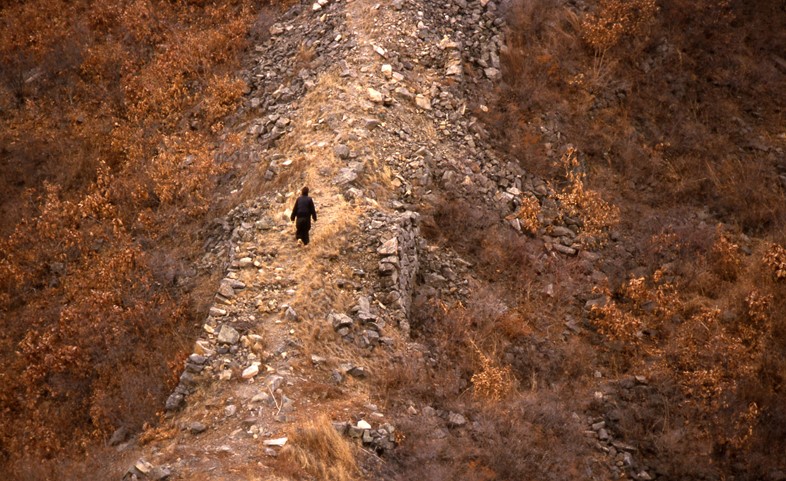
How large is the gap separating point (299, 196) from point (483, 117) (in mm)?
4161

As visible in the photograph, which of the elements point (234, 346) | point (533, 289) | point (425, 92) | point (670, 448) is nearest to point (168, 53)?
point (425, 92)

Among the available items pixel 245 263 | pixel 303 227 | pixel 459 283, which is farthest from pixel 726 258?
pixel 245 263

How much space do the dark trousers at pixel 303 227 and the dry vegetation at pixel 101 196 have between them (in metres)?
2.00

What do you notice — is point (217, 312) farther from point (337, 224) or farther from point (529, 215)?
point (529, 215)

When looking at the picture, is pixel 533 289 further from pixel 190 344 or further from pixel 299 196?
pixel 190 344

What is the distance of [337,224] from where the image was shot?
34.9ft

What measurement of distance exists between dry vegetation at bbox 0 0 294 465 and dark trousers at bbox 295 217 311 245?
2.00 metres

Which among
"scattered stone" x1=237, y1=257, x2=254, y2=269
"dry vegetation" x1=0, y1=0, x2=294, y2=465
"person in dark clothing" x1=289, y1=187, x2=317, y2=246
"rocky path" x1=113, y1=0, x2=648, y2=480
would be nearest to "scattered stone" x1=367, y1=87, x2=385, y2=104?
"rocky path" x1=113, y1=0, x2=648, y2=480

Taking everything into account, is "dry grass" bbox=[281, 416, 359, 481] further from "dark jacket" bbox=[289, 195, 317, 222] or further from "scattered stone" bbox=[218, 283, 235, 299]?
"dark jacket" bbox=[289, 195, 317, 222]

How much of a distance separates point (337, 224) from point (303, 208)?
689 millimetres

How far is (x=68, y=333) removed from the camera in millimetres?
10562

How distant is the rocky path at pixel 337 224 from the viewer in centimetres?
864

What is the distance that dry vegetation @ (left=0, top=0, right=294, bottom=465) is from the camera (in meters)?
10.0

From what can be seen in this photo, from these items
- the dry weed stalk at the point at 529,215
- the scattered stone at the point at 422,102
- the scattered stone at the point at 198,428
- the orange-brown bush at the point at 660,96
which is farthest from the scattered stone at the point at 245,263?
the orange-brown bush at the point at 660,96
